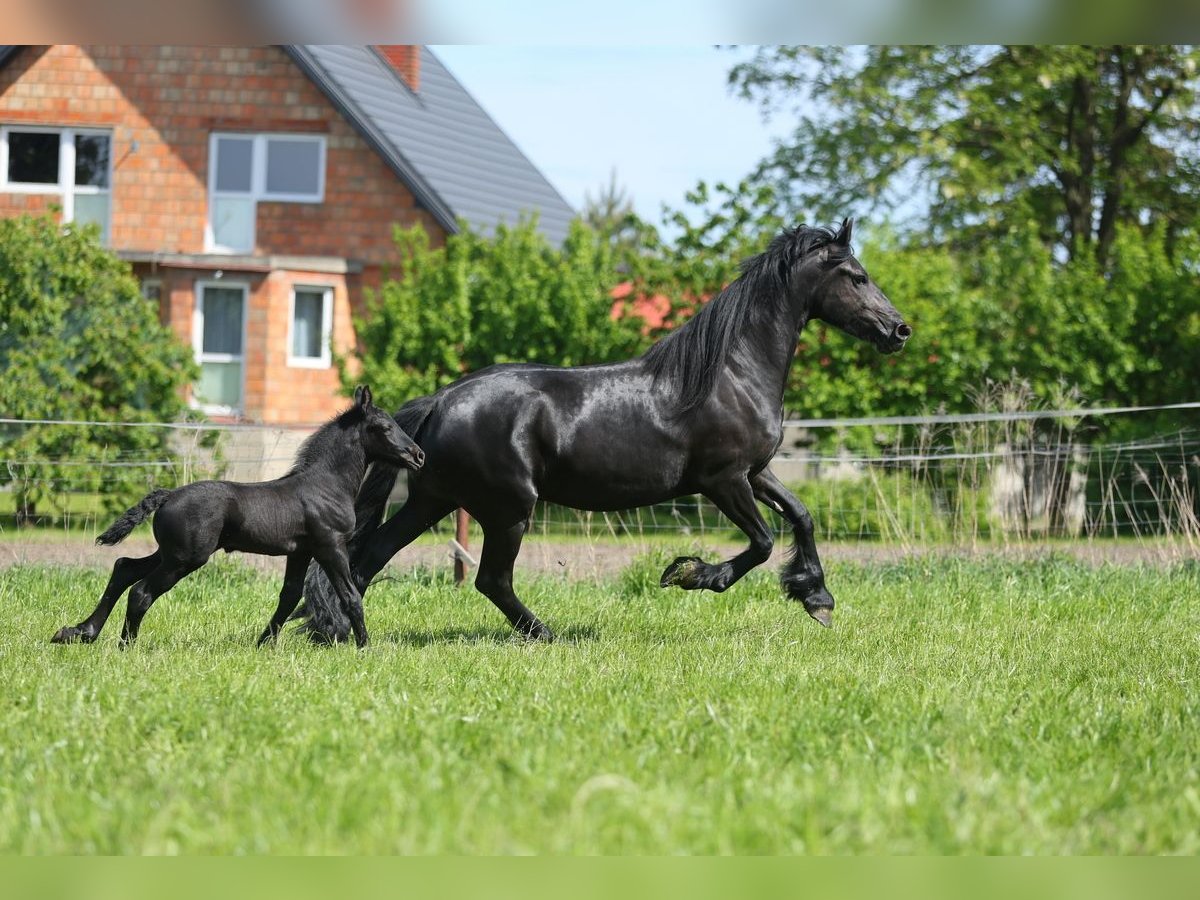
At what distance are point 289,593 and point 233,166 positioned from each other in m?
20.6

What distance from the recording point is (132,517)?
7.07 metres

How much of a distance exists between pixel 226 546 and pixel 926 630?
386 cm

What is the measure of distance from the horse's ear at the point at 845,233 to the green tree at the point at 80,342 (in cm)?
1250

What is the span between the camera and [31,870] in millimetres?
3086

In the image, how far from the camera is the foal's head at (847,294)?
841 centimetres

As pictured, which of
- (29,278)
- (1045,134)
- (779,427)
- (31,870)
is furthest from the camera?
(1045,134)

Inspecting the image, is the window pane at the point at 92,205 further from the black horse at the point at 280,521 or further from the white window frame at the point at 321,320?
the black horse at the point at 280,521

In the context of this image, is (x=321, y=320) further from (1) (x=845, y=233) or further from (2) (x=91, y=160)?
(1) (x=845, y=233)

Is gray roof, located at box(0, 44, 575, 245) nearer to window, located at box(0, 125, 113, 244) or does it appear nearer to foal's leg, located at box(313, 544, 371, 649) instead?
window, located at box(0, 125, 113, 244)

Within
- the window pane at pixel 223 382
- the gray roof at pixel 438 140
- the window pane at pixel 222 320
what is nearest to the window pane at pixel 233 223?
the window pane at pixel 222 320

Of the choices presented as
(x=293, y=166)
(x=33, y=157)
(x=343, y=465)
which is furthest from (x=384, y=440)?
(x=33, y=157)

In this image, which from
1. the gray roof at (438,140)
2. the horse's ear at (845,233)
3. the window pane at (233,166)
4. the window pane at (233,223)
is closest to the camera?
the horse's ear at (845,233)
